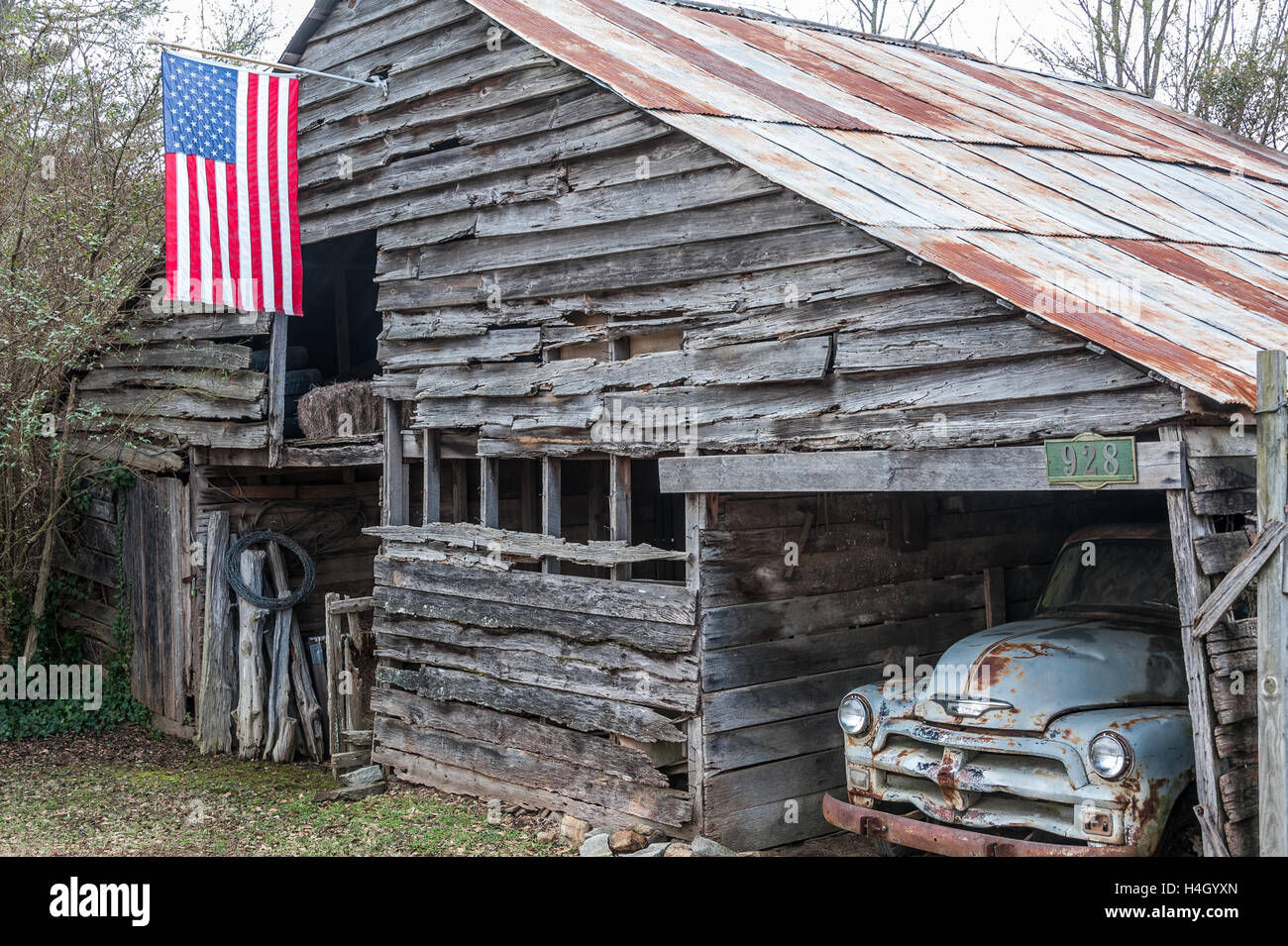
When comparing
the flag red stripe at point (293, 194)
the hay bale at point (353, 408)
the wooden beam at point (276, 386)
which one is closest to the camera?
the flag red stripe at point (293, 194)

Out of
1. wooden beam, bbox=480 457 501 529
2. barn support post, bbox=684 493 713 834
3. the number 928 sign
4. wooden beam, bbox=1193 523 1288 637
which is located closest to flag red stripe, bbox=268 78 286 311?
wooden beam, bbox=480 457 501 529

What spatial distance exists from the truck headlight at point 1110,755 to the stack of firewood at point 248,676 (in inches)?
330

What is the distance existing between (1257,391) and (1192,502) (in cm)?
58

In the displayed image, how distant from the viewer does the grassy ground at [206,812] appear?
9.02m

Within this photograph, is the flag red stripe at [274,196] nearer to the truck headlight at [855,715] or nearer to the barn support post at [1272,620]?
the truck headlight at [855,715]

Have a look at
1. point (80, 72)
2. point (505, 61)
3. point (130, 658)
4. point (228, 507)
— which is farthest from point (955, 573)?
point (80, 72)

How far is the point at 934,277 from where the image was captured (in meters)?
6.77

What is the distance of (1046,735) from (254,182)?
7677 mm

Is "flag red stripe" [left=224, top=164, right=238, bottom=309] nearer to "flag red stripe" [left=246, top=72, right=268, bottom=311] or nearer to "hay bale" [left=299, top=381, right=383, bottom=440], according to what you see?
"flag red stripe" [left=246, top=72, right=268, bottom=311]

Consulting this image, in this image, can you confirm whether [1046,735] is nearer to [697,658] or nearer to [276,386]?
[697,658]

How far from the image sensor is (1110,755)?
19.5 feet

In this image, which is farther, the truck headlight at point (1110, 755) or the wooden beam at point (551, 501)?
the wooden beam at point (551, 501)

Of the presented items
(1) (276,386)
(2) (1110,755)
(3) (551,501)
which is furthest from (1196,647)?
(1) (276,386)

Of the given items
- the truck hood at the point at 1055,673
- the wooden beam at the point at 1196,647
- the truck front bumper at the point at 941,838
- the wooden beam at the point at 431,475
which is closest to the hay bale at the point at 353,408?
the wooden beam at the point at 431,475
